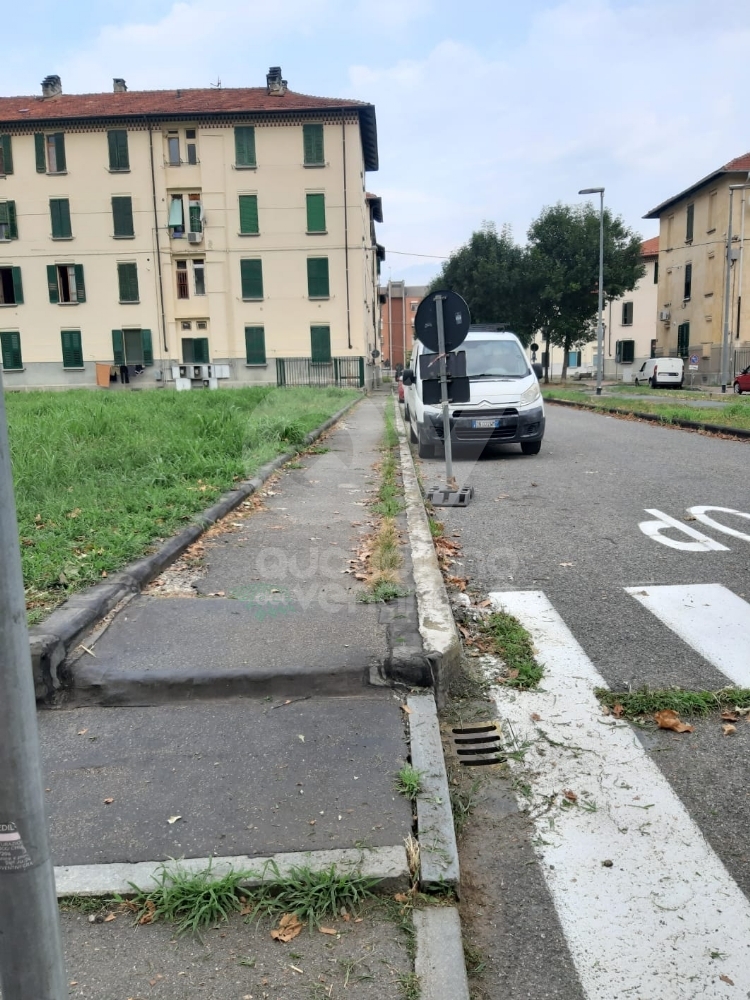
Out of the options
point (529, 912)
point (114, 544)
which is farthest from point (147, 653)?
Result: point (529, 912)

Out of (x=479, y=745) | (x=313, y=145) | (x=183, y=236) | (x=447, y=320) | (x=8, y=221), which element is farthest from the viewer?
(x=8, y=221)

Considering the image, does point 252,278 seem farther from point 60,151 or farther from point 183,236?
point 60,151

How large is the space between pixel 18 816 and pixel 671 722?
291cm

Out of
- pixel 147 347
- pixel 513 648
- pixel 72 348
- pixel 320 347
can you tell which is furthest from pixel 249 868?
pixel 72 348

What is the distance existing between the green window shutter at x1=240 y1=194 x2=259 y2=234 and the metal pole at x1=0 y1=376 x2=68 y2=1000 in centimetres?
4193

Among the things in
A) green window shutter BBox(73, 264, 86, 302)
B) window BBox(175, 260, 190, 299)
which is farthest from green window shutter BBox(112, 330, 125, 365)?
window BBox(175, 260, 190, 299)

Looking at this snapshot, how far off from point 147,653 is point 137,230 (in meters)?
41.2

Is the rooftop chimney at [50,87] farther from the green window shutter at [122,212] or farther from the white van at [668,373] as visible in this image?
the white van at [668,373]

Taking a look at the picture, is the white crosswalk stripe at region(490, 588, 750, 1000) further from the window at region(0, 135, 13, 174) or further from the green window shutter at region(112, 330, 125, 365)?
the window at region(0, 135, 13, 174)

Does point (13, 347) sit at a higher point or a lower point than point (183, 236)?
lower

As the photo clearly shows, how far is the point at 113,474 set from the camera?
8.75 m

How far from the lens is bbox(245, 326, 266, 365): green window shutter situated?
41750mm

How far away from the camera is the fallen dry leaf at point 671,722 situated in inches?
140

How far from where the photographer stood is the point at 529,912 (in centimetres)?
245
